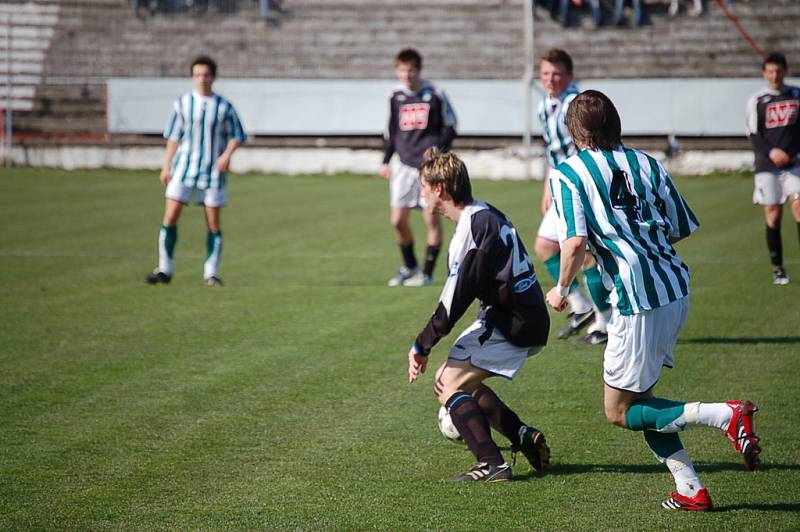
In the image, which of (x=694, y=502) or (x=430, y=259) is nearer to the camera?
(x=694, y=502)

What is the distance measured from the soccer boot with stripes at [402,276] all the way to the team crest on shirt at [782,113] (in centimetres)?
383

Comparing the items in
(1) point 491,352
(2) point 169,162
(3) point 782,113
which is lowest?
(1) point 491,352

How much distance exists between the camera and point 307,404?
20.3ft

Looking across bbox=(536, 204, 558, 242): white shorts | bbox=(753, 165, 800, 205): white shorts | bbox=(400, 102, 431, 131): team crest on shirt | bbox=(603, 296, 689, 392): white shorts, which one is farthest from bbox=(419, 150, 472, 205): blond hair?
bbox=(753, 165, 800, 205): white shorts

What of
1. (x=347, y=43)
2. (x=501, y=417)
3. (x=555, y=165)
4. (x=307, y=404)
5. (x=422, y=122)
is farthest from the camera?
(x=347, y=43)

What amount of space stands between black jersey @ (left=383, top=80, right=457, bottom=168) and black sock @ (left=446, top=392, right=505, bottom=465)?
21.6 feet

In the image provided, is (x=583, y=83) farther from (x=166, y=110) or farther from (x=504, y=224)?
(x=504, y=224)

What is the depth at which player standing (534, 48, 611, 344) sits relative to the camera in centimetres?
798

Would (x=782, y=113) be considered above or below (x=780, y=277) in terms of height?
above

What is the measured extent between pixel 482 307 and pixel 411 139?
6549 mm

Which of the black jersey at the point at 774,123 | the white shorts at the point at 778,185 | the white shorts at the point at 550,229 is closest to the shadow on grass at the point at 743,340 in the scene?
the white shorts at the point at 550,229

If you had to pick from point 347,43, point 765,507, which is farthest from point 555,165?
point 347,43

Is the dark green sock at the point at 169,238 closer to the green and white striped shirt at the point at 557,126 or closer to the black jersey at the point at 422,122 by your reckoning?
the black jersey at the point at 422,122

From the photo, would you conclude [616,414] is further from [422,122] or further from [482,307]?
[422,122]
